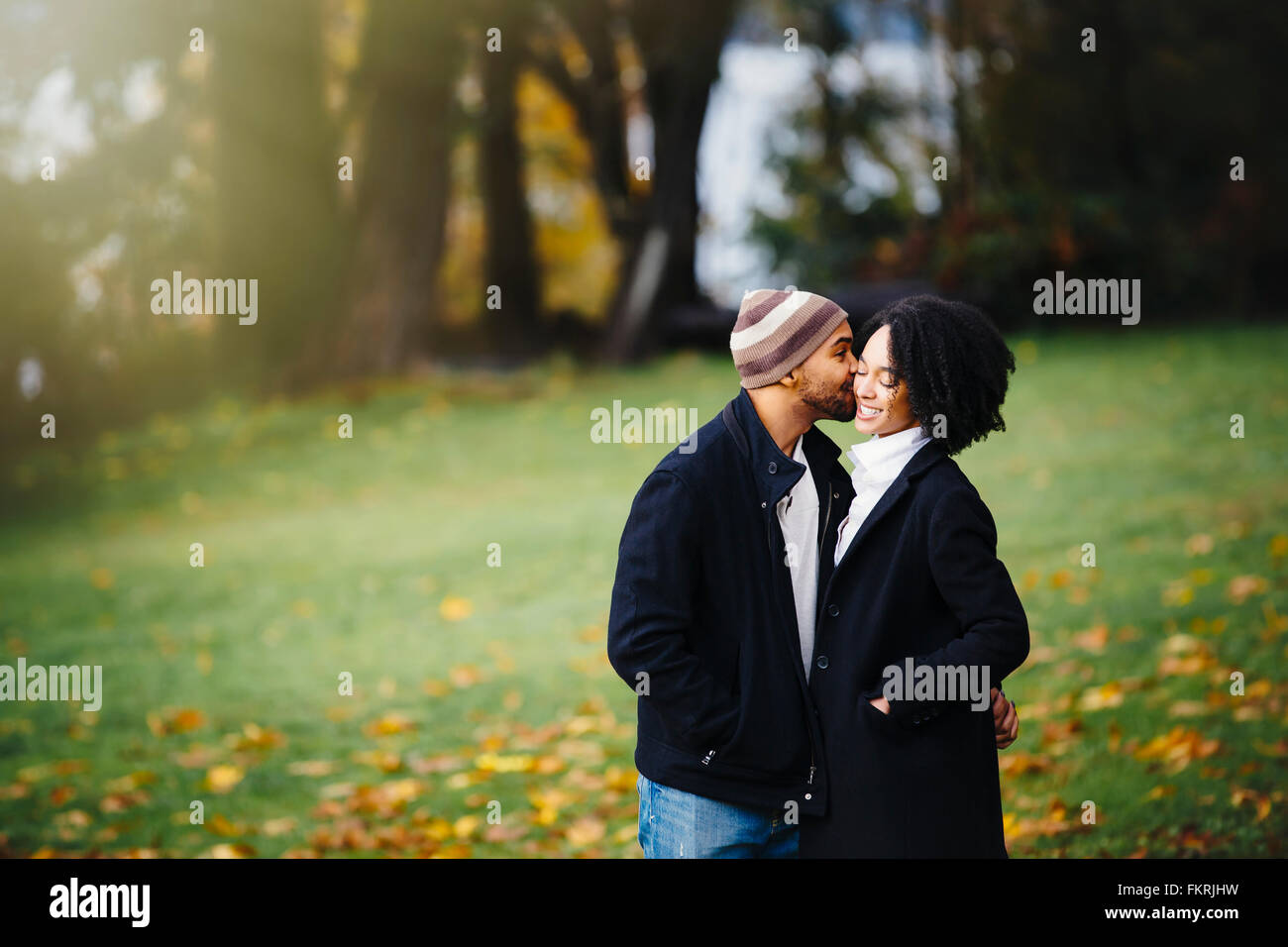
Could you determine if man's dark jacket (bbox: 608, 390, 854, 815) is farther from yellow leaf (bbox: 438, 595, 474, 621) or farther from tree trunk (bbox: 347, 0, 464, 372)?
tree trunk (bbox: 347, 0, 464, 372)

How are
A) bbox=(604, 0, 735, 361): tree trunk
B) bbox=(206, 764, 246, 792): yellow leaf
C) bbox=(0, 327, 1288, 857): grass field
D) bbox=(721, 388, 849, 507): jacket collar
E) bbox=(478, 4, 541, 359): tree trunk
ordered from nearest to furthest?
bbox=(721, 388, 849, 507): jacket collar, bbox=(0, 327, 1288, 857): grass field, bbox=(206, 764, 246, 792): yellow leaf, bbox=(604, 0, 735, 361): tree trunk, bbox=(478, 4, 541, 359): tree trunk

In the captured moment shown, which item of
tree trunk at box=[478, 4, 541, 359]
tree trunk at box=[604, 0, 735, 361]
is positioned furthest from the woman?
tree trunk at box=[478, 4, 541, 359]

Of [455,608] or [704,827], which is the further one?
[455,608]

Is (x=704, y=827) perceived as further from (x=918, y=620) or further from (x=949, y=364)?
(x=949, y=364)

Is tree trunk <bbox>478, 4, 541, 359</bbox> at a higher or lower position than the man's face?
higher

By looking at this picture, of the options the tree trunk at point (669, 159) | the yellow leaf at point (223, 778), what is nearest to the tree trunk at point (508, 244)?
the tree trunk at point (669, 159)

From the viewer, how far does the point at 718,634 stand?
9.18ft

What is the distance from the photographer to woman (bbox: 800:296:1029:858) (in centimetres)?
262

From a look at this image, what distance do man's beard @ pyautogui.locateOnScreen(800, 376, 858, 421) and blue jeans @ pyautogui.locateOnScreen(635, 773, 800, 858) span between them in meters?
0.90

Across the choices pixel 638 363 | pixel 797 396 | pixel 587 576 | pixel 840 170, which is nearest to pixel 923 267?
pixel 840 170

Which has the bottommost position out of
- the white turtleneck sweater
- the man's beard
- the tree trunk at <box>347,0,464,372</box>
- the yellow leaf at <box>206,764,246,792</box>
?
the yellow leaf at <box>206,764,246,792</box>

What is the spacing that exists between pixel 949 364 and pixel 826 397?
11.4 inches

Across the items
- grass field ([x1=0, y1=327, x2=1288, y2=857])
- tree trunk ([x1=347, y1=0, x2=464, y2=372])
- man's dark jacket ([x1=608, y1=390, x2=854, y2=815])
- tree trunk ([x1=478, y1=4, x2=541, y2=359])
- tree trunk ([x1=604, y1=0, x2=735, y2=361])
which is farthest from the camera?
tree trunk ([x1=478, y1=4, x2=541, y2=359])

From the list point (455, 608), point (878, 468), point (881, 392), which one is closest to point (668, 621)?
point (878, 468)
